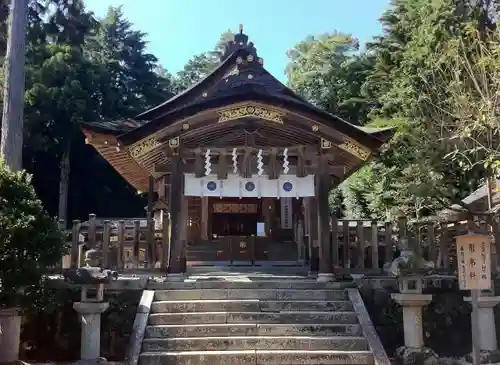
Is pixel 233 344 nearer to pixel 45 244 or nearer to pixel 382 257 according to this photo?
pixel 45 244

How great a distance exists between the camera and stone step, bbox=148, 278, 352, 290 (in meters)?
9.80

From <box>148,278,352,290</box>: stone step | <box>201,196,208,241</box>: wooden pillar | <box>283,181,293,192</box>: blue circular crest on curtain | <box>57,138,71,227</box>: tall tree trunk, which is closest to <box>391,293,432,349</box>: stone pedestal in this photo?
<box>148,278,352,290</box>: stone step

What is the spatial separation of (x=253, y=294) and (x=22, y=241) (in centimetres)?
426

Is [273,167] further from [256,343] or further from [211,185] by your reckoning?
[256,343]

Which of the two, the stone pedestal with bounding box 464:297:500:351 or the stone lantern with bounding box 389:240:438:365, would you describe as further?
the stone pedestal with bounding box 464:297:500:351

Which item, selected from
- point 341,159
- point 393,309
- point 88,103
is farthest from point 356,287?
point 88,103

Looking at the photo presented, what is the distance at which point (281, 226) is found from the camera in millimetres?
18344

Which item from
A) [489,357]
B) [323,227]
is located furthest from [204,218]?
[489,357]

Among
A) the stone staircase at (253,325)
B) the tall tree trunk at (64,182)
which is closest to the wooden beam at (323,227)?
the stone staircase at (253,325)

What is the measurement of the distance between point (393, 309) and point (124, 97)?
1212 inches

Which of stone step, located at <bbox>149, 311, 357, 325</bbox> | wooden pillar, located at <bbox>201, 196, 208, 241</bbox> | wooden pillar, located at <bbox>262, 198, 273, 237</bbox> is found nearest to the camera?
stone step, located at <bbox>149, 311, 357, 325</bbox>

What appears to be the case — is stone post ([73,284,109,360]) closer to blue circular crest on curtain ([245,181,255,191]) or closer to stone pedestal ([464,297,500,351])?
blue circular crest on curtain ([245,181,255,191])

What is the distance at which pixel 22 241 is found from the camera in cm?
756

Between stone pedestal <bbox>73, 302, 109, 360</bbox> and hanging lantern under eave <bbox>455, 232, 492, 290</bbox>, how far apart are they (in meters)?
5.70
